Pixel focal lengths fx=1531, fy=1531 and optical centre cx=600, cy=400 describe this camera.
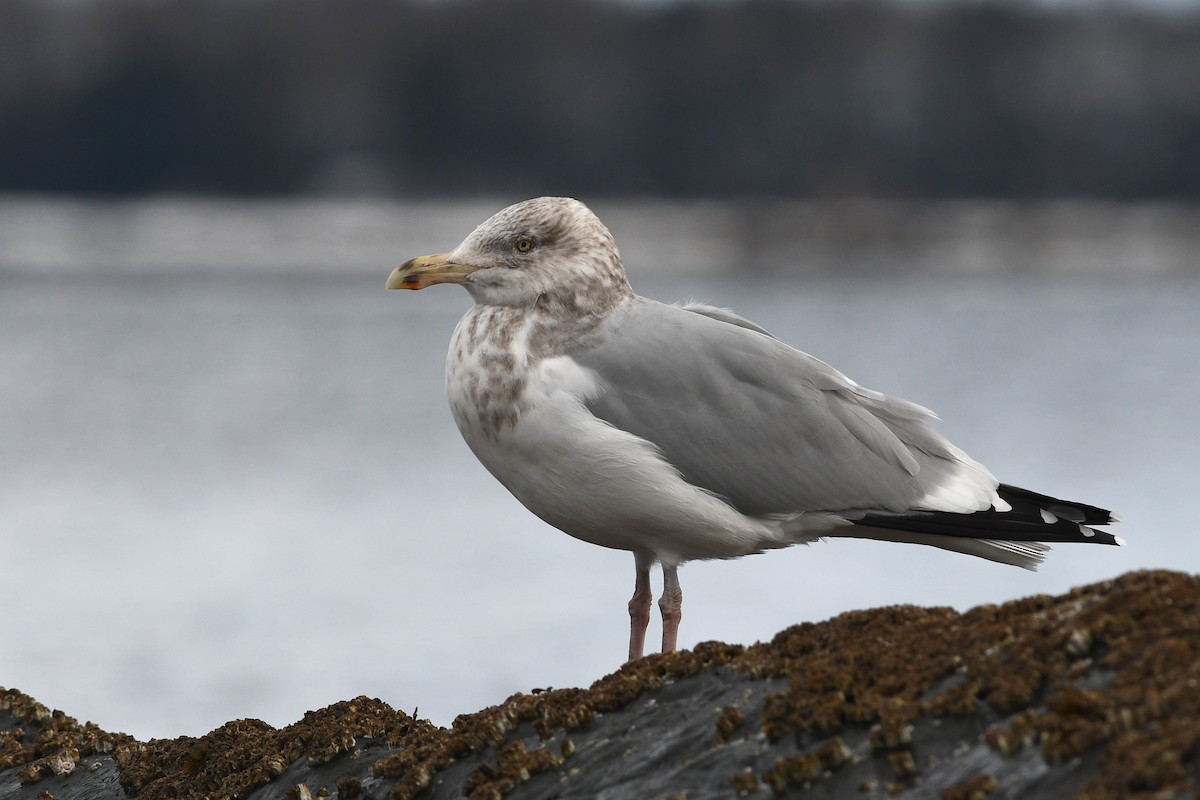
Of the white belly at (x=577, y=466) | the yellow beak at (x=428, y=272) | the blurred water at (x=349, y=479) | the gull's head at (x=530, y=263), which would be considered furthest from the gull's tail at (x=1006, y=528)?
the blurred water at (x=349, y=479)

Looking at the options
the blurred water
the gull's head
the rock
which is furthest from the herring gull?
the blurred water

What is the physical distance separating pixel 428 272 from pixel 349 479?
12.7 meters

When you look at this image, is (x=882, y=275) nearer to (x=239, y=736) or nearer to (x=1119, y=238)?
(x=1119, y=238)

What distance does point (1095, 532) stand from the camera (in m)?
4.82

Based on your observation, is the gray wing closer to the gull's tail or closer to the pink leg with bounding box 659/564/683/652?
the gull's tail

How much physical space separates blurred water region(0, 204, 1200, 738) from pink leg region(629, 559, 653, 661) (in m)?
4.77

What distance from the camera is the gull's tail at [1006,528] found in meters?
4.80

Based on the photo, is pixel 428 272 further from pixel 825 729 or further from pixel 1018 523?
pixel 825 729

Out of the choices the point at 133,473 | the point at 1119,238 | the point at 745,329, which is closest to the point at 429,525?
the point at 133,473

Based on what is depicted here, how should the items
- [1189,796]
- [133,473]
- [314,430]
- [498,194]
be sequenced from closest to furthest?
[1189,796]
[133,473]
[314,430]
[498,194]

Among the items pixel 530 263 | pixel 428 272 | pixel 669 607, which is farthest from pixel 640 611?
pixel 428 272

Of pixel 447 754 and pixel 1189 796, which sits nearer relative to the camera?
pixel 1189 796

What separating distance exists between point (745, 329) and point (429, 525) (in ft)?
33.8

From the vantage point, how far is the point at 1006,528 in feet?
15.8
